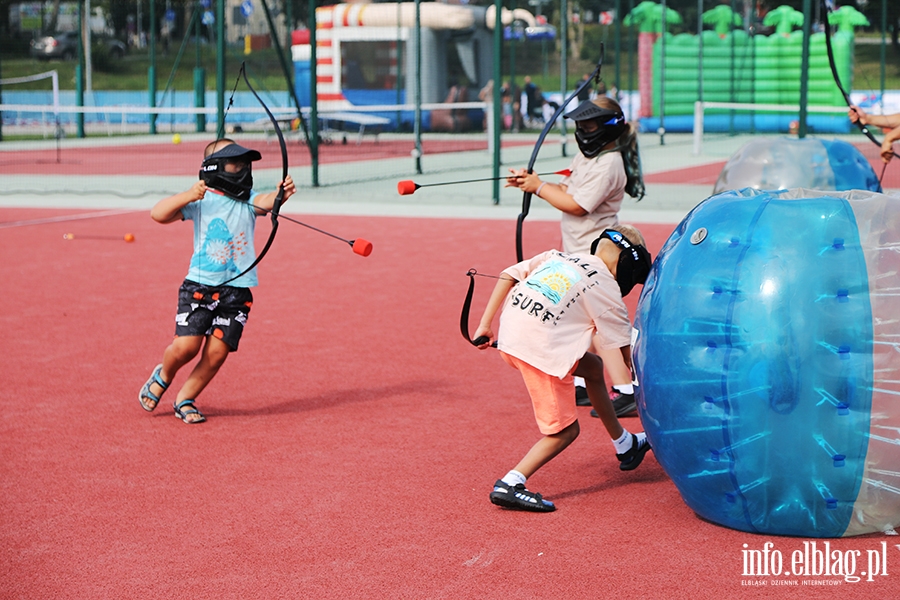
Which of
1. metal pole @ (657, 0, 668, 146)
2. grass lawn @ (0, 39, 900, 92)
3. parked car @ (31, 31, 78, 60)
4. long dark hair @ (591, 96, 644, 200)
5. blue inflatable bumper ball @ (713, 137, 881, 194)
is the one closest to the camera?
long dark hair @ (591, 96, 644, 200)

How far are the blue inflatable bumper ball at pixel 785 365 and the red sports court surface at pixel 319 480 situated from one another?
244 millimetres

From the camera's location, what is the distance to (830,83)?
105 feet

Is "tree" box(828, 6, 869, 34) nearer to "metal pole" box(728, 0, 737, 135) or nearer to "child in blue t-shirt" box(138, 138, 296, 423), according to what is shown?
"metal pole" box(728, 0, 737, 135)

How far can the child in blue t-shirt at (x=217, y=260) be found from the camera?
6305 millimetres

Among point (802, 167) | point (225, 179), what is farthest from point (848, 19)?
point (225, 179)

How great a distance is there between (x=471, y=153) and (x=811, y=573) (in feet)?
75.0

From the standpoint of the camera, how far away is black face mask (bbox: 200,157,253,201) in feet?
20.5

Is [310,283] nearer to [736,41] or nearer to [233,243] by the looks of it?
[233,243]

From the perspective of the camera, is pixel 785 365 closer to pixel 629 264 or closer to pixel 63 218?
pixel 629 264

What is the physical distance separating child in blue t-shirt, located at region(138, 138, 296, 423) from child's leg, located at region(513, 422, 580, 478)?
6.69ft

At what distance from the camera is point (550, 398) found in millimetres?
4938

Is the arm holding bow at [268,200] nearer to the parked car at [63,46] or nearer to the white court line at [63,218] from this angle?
the white court line at [63,218]

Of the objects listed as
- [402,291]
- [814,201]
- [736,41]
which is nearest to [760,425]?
[814,201]

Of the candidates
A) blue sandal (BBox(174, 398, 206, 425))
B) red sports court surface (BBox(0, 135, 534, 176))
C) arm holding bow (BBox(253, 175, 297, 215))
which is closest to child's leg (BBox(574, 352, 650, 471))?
arm holding bow (BBox(253, 175, 297, 215))
